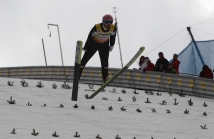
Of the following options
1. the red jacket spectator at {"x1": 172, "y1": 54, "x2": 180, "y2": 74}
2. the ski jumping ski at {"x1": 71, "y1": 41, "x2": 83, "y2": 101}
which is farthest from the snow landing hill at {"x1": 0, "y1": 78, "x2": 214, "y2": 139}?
the red jacket spectator at {"x1": 172, "y1": 54, "x2": 180, "y2": 74}

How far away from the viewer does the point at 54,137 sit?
369 inches

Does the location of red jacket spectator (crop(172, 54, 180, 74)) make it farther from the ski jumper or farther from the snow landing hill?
the ski jumper

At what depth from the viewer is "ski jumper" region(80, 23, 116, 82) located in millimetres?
15664

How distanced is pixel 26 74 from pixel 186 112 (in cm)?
1402

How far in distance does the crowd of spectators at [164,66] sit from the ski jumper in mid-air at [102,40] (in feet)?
10.2

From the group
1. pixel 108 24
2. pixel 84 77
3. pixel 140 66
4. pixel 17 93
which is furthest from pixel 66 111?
pixel 84 77

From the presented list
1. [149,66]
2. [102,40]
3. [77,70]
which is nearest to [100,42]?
[102,40]

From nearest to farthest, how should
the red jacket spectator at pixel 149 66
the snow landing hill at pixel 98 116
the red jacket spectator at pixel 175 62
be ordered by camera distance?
the snow landing hill at pixel 98 116 → the red jacket spectator at pixel 175 62 → the red jacket spectator at pixel 149 66

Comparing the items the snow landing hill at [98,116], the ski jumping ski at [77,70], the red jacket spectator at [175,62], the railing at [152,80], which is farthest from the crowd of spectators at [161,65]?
the ski jumping ski at [77,70]

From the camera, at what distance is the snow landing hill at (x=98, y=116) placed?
10273 mm

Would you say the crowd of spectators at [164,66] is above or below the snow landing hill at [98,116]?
above

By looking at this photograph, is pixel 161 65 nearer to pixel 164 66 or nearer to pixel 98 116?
pixel 164 66

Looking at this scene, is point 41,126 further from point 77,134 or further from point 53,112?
point 53,112

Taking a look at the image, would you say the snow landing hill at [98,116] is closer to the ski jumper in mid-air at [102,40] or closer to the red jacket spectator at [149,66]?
the ski jumper in mid-air at [102,40]
